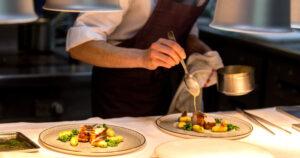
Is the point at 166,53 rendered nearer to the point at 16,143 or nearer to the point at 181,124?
the point at 181,124

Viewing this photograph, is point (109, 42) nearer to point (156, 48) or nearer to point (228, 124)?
point (156, 48)

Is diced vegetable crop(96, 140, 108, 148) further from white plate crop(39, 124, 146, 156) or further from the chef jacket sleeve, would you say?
the chef jacket sleeve

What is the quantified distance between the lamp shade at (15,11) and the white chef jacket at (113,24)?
90 cm

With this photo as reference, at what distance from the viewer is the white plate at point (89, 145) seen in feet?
4.90

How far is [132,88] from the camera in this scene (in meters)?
2.28

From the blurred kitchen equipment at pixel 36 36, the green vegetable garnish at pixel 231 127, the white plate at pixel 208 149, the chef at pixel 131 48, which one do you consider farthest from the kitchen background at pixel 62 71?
the white plate at pixel 208 149

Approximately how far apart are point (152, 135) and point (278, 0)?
2.06ft

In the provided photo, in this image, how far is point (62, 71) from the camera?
→ 3.09 meters

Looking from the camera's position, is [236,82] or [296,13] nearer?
[296,13]

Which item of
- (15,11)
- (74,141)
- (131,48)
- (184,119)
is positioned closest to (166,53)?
(184,119)

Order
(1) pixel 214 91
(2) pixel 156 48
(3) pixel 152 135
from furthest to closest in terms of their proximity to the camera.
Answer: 1. (1) pixel 214 91
2. (2) pixel 156 48
3. (3) pixel 152 135

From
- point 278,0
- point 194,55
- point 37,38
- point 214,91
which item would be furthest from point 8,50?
point 278,0

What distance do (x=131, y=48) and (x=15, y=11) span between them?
3.25 ft

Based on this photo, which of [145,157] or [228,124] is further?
[228,124]
